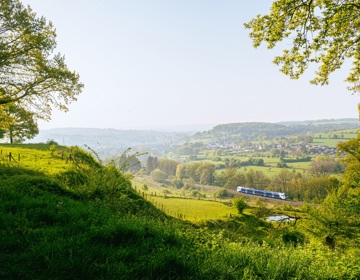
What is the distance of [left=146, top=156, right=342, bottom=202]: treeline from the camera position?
82188 mm

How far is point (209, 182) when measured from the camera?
142m

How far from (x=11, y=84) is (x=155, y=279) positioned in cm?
1937

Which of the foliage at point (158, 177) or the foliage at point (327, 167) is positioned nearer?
the foliage at point (327, 167)

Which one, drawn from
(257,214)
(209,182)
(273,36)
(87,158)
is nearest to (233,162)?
(209,182)

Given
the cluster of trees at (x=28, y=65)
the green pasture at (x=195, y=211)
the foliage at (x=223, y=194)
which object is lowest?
the foliage at (x=223, y=194)

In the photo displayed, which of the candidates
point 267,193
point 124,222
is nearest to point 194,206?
point 267,193

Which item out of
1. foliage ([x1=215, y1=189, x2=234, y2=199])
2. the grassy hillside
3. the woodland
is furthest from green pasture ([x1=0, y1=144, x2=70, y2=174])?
foliage ([x1=215, y1=189, x2=234, y2=199])

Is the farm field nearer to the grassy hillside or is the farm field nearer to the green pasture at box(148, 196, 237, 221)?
the green pasture at box(148, 196, 237, 221)

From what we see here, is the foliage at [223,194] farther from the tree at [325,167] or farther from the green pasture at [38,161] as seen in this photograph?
the green pasture at [38,161]

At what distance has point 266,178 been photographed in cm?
11212

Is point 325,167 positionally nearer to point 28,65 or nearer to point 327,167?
point 327,167

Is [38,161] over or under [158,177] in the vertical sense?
over

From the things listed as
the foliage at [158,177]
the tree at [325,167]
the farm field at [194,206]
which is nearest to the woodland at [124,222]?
the farm field at [194,206]

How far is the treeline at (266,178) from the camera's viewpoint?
82.2 meters
